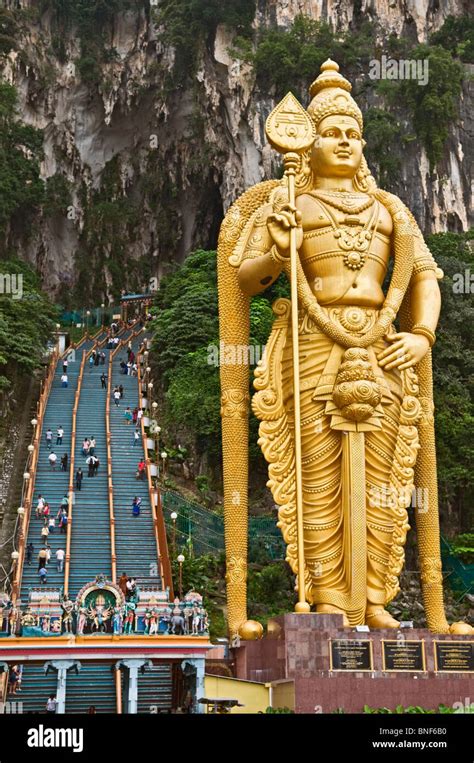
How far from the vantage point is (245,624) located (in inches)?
432

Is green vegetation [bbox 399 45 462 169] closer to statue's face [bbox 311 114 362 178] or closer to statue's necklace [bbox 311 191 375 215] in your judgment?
statue's face [bbox 311 114 362 178]

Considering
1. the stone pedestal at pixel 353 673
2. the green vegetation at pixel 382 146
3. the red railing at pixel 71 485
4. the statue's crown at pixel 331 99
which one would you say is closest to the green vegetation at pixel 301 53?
the green vegetation at pixel 382 146

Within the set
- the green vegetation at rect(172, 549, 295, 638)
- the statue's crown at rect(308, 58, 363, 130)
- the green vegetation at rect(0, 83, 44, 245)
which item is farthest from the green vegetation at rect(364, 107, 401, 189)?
the statue's crown at rect(308, 58, 363, 130)

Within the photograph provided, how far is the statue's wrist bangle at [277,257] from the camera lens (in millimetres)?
10898

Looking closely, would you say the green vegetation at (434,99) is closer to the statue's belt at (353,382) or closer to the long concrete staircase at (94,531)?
the long concrete staircase at (94,531)

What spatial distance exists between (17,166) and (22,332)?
1102 cm

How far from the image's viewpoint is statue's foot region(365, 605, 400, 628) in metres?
10.4

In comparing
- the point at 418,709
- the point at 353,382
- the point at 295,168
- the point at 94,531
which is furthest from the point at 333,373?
the point at 94,531

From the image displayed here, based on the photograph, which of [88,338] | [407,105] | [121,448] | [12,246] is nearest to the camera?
[121,448]

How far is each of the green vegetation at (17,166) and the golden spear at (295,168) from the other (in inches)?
864

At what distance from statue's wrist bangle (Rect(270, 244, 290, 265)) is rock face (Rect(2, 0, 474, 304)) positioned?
796 inches
